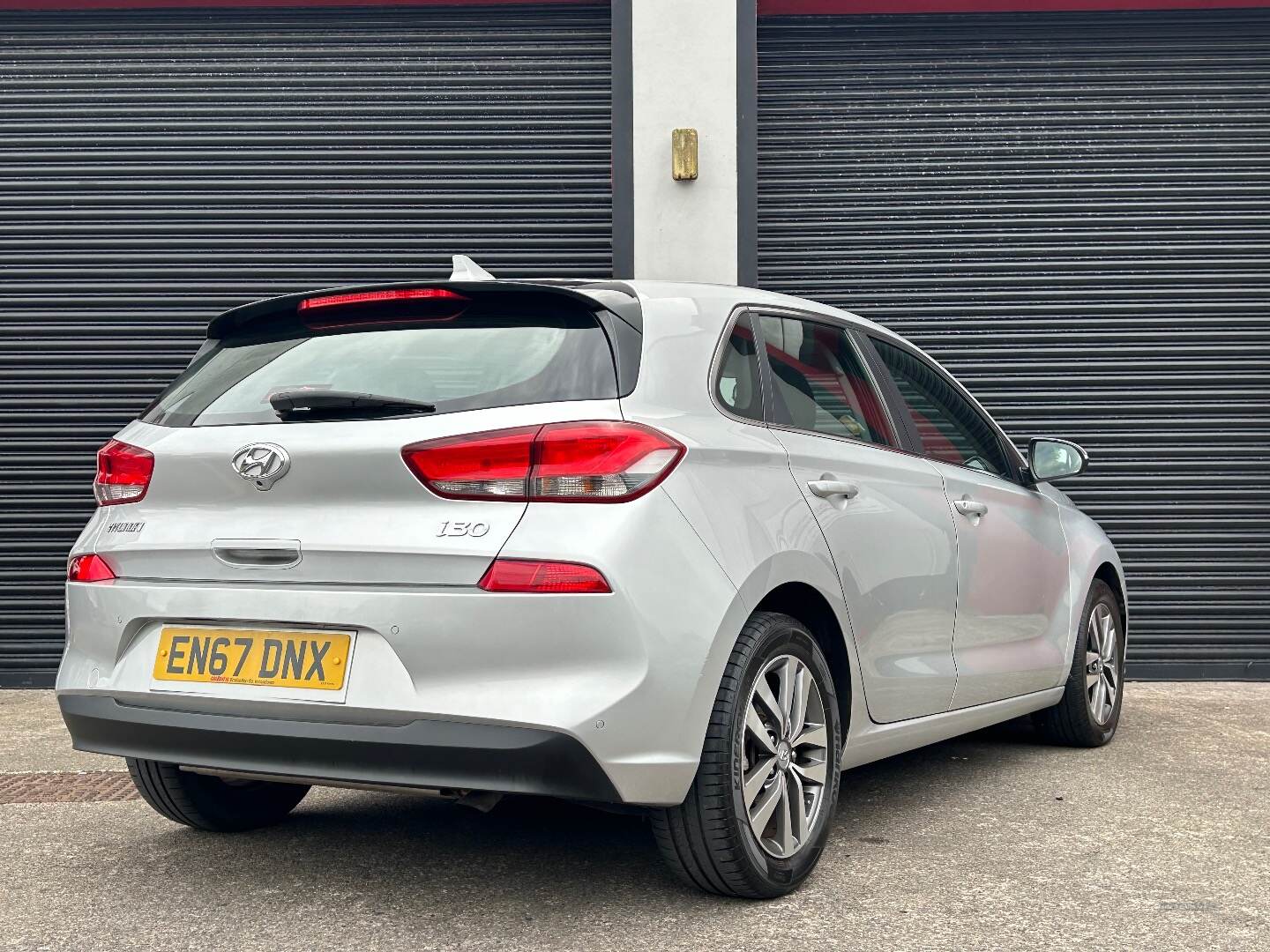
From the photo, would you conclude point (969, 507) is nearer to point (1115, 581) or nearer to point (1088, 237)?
point (1115, 581)

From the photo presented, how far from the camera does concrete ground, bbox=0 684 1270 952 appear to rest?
10.1 ft

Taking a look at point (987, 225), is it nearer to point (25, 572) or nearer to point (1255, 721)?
point (1255, 721)

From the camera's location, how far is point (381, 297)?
11.2 ft

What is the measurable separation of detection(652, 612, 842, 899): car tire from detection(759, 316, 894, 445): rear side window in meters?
0.68

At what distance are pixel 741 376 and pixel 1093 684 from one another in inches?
111

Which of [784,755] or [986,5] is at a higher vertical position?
[986,5]

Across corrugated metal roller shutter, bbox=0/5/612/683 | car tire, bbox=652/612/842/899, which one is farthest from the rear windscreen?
corrugated metal roller shutter, bbox=0/5/612/683

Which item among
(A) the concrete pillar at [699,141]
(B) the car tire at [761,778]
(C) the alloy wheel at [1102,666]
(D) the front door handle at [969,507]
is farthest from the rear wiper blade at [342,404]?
(A) the concrete pillar at [699,141]

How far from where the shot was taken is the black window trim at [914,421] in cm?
448

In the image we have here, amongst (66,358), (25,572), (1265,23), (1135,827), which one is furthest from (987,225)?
(25,572)

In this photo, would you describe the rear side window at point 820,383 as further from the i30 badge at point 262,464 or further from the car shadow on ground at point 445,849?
the i30 badge at point 262,464

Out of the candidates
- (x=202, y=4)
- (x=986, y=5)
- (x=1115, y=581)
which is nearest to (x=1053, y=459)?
(x=1115, y=581)

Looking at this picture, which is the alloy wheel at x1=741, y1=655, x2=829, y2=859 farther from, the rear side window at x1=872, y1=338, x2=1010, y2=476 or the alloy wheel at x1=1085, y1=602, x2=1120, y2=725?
the alloy wheel at x1=1085, y1=602, x2=1120, y2=725

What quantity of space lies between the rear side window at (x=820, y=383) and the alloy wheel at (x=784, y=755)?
28.7 inches
